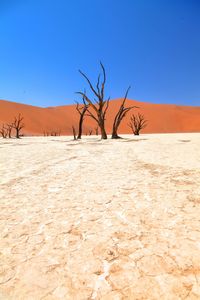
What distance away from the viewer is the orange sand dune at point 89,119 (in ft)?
177

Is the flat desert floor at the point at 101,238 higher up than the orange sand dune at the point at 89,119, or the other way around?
the orange sand dune at the point at 89,119

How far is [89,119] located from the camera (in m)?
64.9

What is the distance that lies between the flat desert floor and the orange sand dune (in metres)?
46.8

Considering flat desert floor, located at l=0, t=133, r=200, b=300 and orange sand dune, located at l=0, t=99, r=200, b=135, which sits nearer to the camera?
flat desert floor, located at l=0, t=133, r=200, b=300

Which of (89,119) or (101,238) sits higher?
(89,119)

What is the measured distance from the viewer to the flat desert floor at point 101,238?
1.65m

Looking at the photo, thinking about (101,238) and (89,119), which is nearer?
(101,238)

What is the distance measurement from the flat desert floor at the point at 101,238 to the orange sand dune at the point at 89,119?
46760mm

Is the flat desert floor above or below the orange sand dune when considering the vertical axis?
below

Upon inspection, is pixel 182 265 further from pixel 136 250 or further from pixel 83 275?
pixel 83 275

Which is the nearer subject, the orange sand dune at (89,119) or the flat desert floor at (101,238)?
the flat desert floor at (101,238)

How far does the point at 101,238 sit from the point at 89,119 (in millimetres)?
63172

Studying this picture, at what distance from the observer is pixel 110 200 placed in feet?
10.4

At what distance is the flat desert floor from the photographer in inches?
65.1
